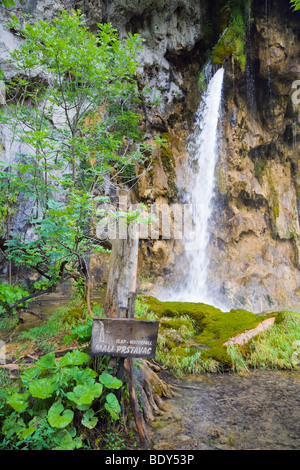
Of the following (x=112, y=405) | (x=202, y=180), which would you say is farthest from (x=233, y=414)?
(x=202, y=180)

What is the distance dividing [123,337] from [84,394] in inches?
23.2

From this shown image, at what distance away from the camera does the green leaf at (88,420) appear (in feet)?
7.88

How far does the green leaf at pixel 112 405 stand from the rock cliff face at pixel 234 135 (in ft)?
27.9

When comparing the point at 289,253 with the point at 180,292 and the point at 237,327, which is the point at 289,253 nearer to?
the point at 180,292

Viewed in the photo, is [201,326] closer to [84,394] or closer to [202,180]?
[84,394]

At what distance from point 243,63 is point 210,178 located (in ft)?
16.7

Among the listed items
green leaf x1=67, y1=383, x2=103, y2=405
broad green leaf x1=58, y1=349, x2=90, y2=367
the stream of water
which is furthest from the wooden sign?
the stream of water

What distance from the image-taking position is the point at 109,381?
265 centimetres

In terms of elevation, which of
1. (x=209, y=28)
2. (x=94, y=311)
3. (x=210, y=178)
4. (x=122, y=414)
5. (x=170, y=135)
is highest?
(x=209, y=28)

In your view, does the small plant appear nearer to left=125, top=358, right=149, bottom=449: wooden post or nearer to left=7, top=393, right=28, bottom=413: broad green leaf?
left=7, top=393, right=28, bottom=413: broad green leaf

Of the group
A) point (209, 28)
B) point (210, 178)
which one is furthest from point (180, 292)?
point (209, 28)

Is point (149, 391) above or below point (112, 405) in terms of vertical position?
below

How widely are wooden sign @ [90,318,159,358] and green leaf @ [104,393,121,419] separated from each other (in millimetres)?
373

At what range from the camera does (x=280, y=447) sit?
2.79m
